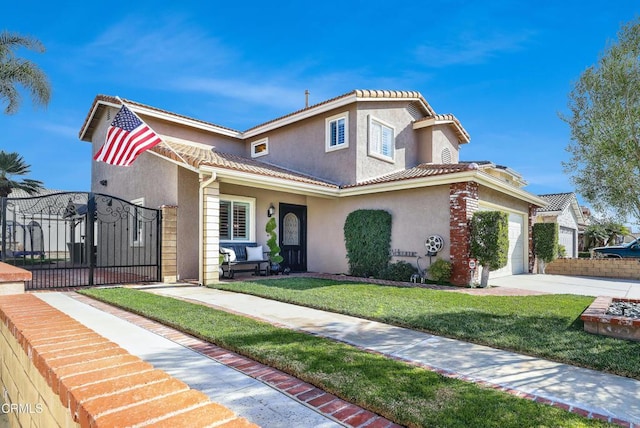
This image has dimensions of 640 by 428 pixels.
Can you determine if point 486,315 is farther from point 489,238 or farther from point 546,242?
point 546,242

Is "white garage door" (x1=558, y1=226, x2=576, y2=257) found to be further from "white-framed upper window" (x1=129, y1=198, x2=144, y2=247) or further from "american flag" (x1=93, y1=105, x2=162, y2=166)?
"american flag" (x1=93, y1=105, x2=162, y2=166)

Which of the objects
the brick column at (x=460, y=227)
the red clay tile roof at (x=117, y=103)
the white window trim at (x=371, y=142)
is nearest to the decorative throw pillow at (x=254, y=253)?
the white window trim at (x=371, y=142)

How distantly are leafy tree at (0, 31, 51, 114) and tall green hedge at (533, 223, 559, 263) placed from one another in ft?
72.3

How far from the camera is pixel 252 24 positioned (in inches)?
506

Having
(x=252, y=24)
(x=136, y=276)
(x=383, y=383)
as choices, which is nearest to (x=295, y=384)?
(x=383, y=383)

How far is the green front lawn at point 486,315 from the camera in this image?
4523 mm

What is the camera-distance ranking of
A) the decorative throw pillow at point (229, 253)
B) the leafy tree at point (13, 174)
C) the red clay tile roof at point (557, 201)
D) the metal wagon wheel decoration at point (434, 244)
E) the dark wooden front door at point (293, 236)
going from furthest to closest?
1. the red clay tile roof at point (557, 201)
2. the leafy tree at point (13, 174)
3. the dark wooden front door at point (293, 236)
4. the decorative throw pillow at point (229, 253)
5. the metal wagon wheel decoration at point (434, 244)

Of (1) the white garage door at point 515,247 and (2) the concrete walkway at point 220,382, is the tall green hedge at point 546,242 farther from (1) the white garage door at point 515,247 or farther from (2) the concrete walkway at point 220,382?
(2) the concrete walkway at point 220,382

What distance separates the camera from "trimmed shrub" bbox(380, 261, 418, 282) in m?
11.7

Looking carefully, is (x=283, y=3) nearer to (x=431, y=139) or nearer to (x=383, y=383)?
(x=431, y=139)

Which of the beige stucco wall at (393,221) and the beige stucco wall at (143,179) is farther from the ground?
the beige stucco wall at (143,179)

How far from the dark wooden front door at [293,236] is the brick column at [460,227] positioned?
617 cm

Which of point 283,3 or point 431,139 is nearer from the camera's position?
point 283,3

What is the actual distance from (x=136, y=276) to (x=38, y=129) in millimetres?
14079
